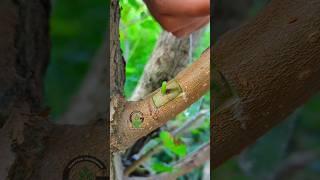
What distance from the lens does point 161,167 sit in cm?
66

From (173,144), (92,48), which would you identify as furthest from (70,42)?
(173,144)

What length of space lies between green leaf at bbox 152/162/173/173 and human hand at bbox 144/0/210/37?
0.18 m

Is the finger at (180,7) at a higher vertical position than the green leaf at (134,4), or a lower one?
lower

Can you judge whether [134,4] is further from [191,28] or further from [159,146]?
[159,146]

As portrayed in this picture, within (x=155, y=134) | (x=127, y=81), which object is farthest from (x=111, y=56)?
(x=155, y=134)

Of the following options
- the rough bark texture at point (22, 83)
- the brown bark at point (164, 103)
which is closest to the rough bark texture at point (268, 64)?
the brown bark at point (164, 103)

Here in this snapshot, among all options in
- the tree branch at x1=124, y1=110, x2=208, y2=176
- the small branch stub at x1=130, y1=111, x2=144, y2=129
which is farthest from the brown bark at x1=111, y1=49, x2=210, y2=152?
the tree branch at x1=124, y1=110, x2=208, y2=176

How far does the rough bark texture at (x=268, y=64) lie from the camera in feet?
1.42

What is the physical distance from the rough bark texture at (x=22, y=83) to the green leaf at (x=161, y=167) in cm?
18

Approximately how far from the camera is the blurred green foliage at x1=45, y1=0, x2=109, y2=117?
44 cm

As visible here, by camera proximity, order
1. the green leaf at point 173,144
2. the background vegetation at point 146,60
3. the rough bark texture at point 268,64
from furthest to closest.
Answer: the green leaf at point 173,144 → the background vegetation at point 146,60 → the rough bark texture at point 268,64

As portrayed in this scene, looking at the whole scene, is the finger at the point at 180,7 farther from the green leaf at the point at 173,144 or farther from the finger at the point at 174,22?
the green leaf at the point at 173,144

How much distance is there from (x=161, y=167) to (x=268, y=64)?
0.26 m

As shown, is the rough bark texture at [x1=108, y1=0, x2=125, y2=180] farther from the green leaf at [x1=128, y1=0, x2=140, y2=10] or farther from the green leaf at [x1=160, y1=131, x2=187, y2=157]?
the green leaf at [x1=160, y1=131, x2=187, y2=157]
